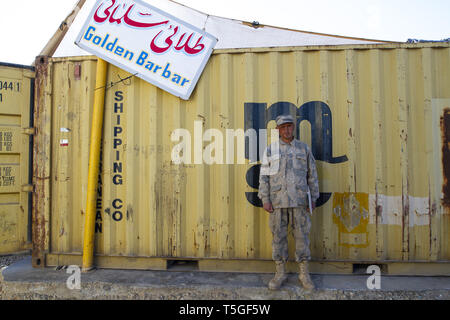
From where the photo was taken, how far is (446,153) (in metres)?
3.20

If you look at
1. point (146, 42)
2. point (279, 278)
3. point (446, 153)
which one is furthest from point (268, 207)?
point (146, 42)

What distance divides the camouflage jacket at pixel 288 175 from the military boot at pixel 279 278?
0.71m

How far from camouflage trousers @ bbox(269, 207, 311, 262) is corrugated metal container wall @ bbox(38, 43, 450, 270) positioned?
0.35 metres

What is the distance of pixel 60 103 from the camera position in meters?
3.57

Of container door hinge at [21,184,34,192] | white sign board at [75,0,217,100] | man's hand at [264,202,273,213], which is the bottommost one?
man's hand at [264,202,273,213]

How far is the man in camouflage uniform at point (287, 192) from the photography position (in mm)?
2922

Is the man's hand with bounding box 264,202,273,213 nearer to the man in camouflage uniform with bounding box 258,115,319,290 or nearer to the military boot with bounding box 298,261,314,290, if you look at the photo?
the man in camouflage uniform with bounding box 258,115,319,290

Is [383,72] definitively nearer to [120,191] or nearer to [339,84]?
[339,84]

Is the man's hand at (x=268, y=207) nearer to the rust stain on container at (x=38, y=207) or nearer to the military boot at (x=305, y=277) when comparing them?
the military boot at (x=305, y=277)

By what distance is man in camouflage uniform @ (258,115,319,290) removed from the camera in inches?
115

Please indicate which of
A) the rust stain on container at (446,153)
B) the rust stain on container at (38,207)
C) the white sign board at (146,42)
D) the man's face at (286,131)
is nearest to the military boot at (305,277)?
the man's face at (286,131)

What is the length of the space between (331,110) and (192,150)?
1.94 metres

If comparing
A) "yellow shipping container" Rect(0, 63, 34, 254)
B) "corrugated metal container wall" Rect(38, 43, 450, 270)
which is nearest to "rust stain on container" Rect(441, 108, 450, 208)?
"corrugated metal container wall" Rect(38, 43, 450, 270)
